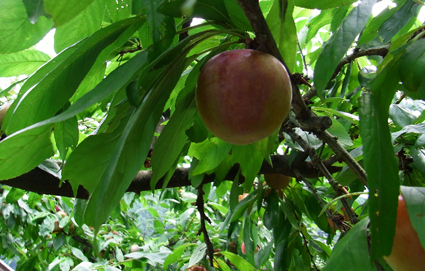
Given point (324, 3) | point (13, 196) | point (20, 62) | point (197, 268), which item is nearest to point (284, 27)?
point (324, 3)

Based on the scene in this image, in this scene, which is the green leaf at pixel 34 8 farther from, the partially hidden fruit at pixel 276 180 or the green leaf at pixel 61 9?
the partially hidden fruit at pixel 276 180

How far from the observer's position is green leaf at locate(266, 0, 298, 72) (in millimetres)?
558

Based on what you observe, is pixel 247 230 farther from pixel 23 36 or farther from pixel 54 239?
pixel 54 239

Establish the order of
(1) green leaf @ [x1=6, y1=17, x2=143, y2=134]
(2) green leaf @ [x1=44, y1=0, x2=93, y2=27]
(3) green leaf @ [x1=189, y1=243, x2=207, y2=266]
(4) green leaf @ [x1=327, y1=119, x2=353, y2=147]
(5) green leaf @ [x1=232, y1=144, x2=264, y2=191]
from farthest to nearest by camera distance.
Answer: (3) green leaf @ [x1=189, y1=243, x2=207, y2=266] → (4) green leaf @ [x1=327, y1=119, x2=353, y2=147] → (5) green leaf @ [x1=232, y1=144, x2=264, y2=191] → (1) green leaf @ [x1=6, y1=17, x2=143, y2=134] → (2) green leaf @ [x1=44, y1=0, x2=93, y2=27]

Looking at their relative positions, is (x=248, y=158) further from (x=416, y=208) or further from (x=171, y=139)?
(x=416, y=208)

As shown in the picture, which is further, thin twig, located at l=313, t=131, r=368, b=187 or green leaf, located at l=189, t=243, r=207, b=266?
green leaf, located at l=189, t=243, r=207, b=266

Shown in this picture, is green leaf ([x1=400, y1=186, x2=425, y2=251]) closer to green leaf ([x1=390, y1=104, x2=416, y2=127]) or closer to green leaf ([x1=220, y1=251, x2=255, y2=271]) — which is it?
green leaf ([x1=390, y1=104, x2=416, y2=127])

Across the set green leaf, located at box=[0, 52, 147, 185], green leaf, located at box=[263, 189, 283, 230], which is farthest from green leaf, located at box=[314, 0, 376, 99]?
green leaf, located at box=[263, 189, 283, 230]

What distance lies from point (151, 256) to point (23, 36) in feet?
4.81

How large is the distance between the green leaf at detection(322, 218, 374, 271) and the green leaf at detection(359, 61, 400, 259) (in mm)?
121

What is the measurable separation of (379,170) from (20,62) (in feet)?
2.74

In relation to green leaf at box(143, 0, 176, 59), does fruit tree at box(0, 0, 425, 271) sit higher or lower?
lower

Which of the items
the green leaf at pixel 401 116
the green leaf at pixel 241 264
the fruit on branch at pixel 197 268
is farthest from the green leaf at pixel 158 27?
the green leaf at pixel 241 264

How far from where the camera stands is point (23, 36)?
55cm
